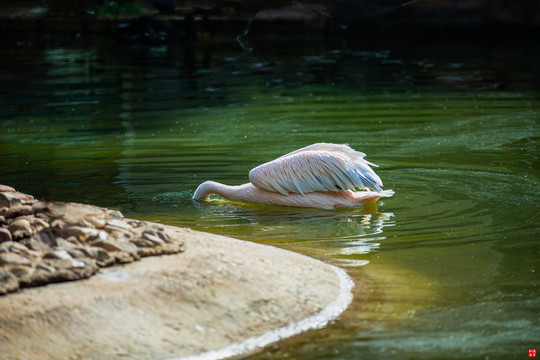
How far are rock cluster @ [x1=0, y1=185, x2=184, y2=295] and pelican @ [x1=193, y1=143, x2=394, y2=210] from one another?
2044mm

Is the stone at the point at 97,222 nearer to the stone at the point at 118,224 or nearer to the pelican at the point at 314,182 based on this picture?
the stone at the point at 118,224

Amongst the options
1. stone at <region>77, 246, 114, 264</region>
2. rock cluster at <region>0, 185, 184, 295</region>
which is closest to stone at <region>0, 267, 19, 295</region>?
rock cluster at <region>0, 185, 184, 295</region>

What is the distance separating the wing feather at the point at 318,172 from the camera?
6.09 meters

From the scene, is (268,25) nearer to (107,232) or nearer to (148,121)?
(148,121)

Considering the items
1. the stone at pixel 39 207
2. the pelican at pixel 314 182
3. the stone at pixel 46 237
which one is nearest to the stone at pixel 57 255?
the stone at pixel 46 237

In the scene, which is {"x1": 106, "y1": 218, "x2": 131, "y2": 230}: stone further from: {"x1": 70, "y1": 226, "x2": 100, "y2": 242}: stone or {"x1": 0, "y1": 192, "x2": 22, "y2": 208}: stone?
{"x1": 0, "y1": 192, "x2": 22, "y2": 208}: stone

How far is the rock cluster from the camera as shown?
11.9 ft

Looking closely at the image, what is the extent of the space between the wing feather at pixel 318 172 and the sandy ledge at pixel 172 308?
1966mm

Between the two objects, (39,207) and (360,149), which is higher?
(39,207)

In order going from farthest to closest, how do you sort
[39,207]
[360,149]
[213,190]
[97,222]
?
[360,149], [213,190], [39,207], [97,222]

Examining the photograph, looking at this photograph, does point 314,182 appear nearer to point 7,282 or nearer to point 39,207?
point 39,207

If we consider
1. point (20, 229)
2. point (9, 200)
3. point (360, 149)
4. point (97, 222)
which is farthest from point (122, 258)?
point (360, 149)

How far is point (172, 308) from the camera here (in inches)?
141

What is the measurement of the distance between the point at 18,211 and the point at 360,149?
4.78 meters
